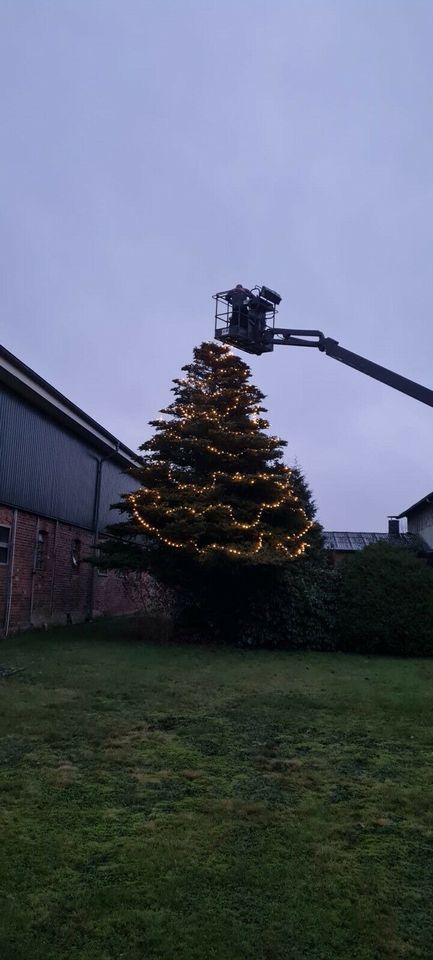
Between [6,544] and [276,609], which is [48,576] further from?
[276,609]

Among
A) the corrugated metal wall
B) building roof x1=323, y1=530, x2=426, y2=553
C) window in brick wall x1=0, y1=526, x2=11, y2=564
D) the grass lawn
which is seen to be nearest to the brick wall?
window in brick wall x1=0, y1=526, x2=11, y2=564

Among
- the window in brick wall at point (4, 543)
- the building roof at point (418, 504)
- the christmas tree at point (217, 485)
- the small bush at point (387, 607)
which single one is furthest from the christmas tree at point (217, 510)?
the building roof at point (418, 504)

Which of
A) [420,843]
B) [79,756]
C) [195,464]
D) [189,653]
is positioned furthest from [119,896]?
[195,464]

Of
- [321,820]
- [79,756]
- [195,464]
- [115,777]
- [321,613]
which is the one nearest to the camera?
[321,820]

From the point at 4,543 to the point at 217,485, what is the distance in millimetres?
4717

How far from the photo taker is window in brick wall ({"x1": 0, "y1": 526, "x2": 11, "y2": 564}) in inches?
644

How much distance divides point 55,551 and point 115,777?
14.1 metres

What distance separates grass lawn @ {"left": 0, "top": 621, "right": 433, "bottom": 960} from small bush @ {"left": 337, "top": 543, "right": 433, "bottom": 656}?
581 cm

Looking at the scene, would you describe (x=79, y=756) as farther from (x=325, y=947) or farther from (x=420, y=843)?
(x=325, y=947)

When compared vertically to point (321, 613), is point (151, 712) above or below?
below

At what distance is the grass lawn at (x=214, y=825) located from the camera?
11.5 ft

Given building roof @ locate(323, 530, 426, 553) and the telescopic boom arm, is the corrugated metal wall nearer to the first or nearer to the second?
the telescopic boom arm

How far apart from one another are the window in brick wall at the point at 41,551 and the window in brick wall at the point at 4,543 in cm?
177

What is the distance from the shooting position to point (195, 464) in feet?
56.8
